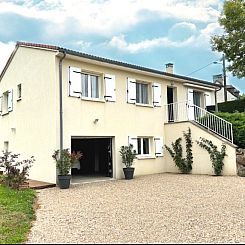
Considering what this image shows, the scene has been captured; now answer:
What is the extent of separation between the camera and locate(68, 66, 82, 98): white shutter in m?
13.0

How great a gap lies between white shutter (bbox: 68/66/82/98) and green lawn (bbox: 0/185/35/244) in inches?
183

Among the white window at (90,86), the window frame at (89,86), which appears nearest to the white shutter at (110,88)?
the window frame at (89,86)

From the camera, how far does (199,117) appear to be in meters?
16.7

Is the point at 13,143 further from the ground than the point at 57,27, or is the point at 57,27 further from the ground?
the point at 57,27

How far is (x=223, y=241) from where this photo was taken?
16.4 ft

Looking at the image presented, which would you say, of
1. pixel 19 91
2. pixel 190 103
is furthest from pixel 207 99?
pixel 19 91

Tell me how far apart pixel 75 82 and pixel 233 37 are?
12463 millimetres

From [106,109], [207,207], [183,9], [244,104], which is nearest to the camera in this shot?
[207,207]

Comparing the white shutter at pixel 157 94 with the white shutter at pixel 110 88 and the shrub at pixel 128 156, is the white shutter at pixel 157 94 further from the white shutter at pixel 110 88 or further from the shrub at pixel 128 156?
the shrub at pixel 128 156

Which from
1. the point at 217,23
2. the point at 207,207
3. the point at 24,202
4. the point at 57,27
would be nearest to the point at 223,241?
the point at 207,207

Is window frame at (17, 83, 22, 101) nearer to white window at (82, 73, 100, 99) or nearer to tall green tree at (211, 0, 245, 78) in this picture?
white window at (82, 73, 100, 99)

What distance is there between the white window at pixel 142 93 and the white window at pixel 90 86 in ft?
8.64

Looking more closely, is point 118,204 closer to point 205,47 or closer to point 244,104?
point 244,104

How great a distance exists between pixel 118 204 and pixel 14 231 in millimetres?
3178
